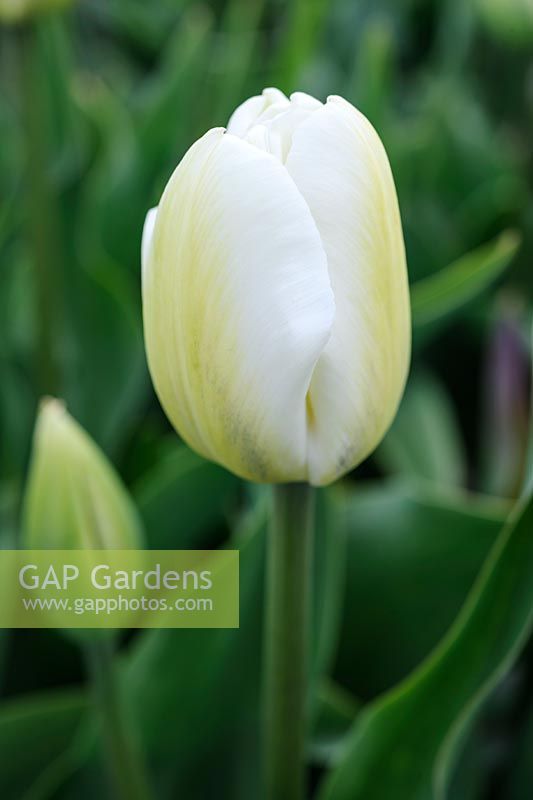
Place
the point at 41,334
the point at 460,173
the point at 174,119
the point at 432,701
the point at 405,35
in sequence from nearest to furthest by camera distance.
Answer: the point at 432,701 → the point at 41,334 → the point at 174,119 → the point at 460,173 → the point at 405,35

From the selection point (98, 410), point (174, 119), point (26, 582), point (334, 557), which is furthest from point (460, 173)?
point (26, 582)

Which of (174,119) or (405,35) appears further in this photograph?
(405,35)

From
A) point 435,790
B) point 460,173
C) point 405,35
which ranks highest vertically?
point 405,35

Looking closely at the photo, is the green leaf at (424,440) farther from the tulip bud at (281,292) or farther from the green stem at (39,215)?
the tulip bud at (281,292)

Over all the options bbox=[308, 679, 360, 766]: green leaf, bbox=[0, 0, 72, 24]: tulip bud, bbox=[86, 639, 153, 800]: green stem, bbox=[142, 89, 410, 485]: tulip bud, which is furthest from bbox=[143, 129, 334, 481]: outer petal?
bbox=[0, 0, 72, 24]: tulip bud

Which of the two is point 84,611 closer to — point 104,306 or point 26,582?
point 26,582

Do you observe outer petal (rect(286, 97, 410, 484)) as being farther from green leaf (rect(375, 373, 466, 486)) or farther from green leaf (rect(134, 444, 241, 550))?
green leaf (rect(375, 373, 466, 486))

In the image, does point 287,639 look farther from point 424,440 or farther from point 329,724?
point 424,440

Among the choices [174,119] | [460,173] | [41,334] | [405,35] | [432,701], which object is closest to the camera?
[432,701]
